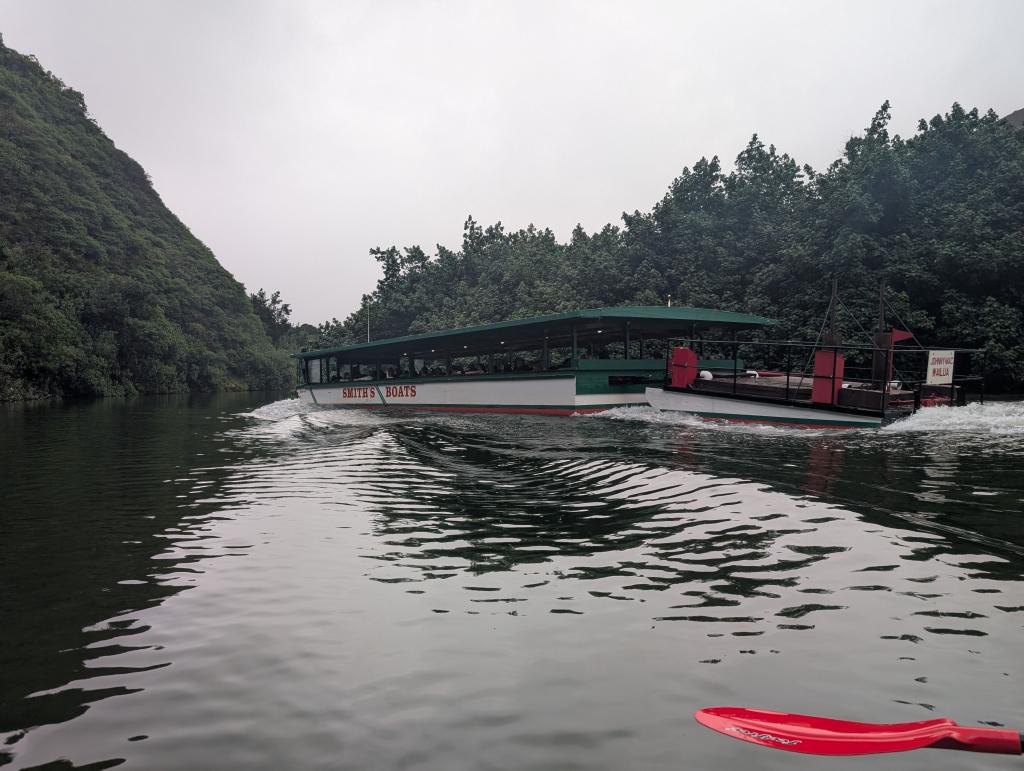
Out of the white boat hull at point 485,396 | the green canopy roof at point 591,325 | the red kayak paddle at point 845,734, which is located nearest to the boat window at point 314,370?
the white boat hull at point 485,396

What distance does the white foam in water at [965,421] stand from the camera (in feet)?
38.7

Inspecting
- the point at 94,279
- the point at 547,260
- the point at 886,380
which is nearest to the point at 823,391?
the point at 886,380

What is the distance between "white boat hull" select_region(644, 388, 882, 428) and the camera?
1359 cm

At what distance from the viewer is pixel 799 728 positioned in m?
2.28

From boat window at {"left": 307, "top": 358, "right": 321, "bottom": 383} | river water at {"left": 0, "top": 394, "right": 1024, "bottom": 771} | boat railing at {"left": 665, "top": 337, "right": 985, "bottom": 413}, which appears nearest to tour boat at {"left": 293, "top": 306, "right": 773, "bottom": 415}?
boat railing at {"left": 665, "top": 337, "right": 985, "bottom": 413}

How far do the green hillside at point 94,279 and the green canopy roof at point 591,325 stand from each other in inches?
1090

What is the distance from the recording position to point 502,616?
346cm

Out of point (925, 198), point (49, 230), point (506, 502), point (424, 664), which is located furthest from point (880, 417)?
point (49, 230)

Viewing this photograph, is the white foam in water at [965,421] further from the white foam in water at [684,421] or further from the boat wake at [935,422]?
the white foam in water at [684,421]

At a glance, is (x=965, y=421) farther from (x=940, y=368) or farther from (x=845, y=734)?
(x=845, y=734)

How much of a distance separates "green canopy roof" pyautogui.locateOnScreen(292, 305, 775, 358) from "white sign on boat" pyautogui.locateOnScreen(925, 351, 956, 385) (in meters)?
6.16

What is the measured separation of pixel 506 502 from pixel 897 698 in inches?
173

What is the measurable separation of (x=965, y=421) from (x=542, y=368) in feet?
42.0

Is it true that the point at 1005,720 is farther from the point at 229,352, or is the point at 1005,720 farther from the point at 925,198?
the point at 229,352
